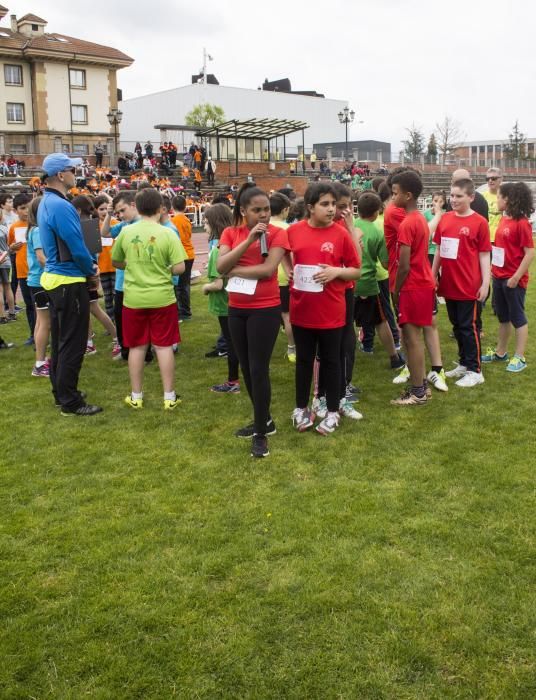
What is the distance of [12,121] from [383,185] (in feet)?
161

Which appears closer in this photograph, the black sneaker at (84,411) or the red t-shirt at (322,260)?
the red t-shirt at (322,260)

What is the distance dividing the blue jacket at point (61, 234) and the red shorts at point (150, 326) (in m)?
0.55

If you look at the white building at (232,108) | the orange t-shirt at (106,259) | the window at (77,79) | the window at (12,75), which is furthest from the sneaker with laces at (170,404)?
the white building at (232,108)

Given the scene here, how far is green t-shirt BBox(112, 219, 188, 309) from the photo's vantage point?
5398mm

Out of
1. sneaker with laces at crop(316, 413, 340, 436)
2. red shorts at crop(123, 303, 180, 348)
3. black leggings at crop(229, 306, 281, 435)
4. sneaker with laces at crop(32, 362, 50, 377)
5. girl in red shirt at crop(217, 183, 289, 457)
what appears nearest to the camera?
girl in red shirt at crop(217, 183, 289, 457)

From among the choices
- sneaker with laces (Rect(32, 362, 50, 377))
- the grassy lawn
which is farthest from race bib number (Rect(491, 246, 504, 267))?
sneaker with laces (Rect(32, 362, 50, 377))

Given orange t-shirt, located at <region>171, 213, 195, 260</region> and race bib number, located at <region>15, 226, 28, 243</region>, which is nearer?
race bib number, located at <region>15, 226, 28, 243</region>

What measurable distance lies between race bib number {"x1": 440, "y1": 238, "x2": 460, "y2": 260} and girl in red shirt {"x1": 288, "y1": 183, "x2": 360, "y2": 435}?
1.59m

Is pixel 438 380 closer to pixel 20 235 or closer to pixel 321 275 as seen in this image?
pixel 321 275

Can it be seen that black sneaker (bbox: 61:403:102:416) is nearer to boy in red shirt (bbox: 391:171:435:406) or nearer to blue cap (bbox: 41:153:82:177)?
blue cap (bbox: 41:153:82:177)

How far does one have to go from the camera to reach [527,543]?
3.43m

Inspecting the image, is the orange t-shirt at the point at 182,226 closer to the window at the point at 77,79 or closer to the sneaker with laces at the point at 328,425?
the sneaker with laces at the point at 328,425

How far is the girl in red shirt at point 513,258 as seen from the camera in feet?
20.6

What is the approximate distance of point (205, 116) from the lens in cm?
6100
